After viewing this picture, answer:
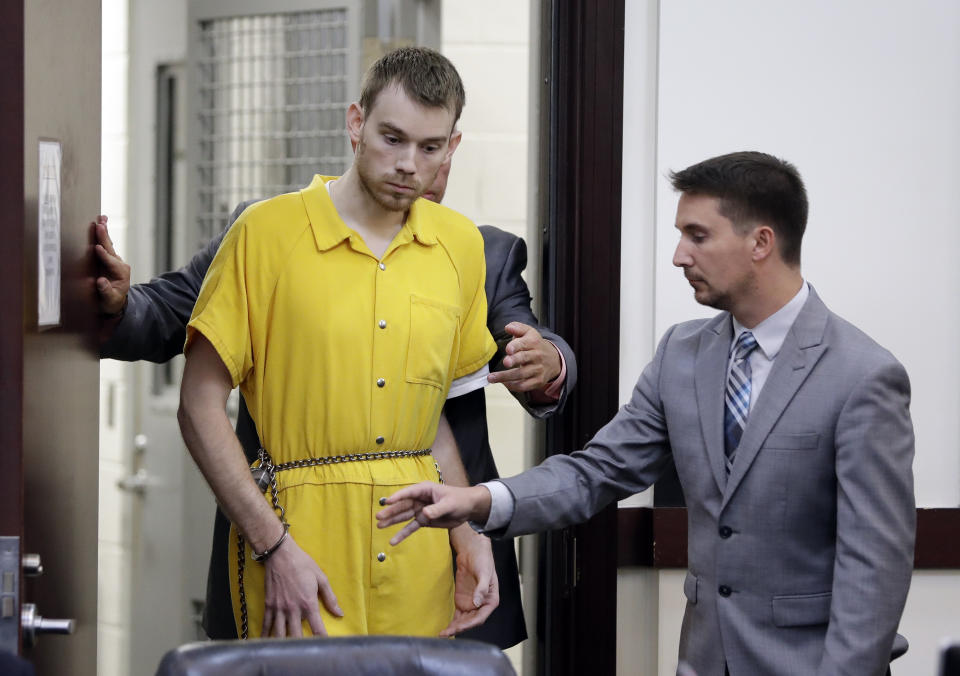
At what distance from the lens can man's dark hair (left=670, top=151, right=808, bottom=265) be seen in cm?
196

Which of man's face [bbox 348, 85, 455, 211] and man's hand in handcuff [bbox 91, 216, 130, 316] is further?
man's hand in handcuff [bbox 91, 216, 130, 316]

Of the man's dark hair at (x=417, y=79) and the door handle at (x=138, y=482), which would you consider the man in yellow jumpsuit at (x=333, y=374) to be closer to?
the man's dark hair at (x=417, y=79)

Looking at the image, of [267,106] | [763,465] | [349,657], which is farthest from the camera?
[267,106]

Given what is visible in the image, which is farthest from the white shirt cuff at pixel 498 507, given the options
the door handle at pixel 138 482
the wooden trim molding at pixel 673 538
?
the door handle at pixel 138 482

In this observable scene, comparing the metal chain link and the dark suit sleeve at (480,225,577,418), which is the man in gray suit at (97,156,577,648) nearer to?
the dark suit sleeve at (480,225,577,418)

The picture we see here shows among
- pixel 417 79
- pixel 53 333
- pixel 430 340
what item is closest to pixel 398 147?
pixel 417 79

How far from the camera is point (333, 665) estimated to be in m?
1.30

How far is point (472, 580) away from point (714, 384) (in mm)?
521

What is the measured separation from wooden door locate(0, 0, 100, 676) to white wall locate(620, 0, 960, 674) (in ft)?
3.92

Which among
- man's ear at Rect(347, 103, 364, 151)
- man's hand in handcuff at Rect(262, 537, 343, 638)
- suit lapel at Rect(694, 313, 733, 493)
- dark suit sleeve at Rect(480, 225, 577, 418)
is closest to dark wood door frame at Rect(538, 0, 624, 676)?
dark suit sleeve at Rect(480, 225, 577, 418)

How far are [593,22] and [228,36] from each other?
144 centimetres

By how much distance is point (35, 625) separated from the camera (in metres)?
1.45

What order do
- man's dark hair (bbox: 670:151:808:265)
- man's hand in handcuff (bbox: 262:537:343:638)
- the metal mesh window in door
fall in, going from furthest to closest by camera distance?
the metal mesh window in door → man's dark hair (bbox: 670:151:808:265) → man's hand in handcuff (bbox: 262:537:343:638)

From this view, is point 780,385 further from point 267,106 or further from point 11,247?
point 267,106
